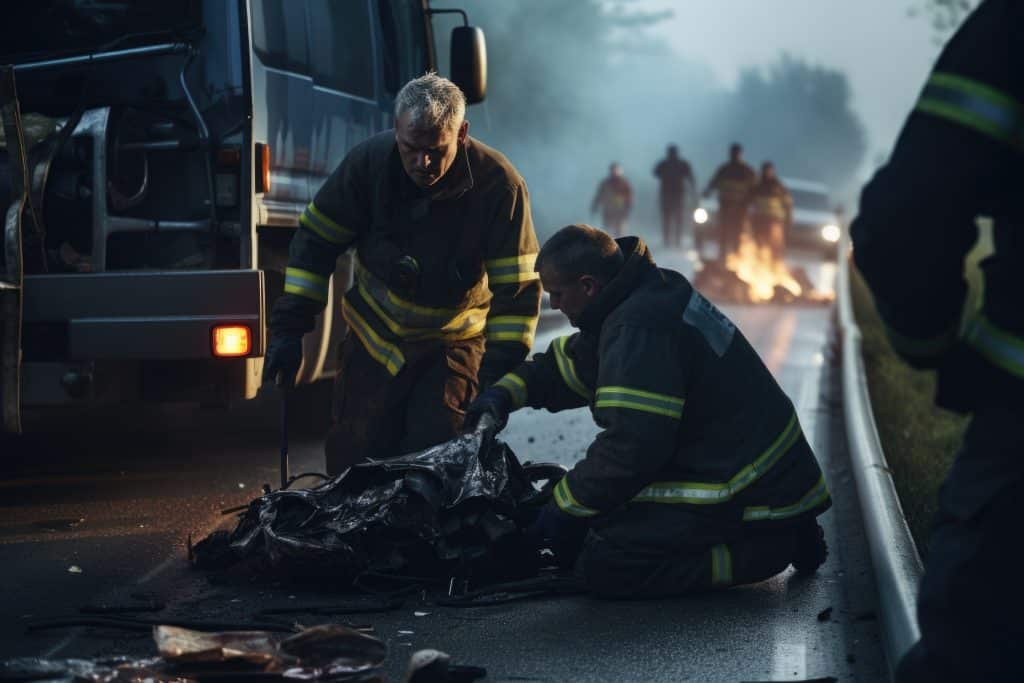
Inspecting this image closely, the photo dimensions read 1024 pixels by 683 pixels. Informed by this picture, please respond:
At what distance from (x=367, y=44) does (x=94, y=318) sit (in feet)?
7.46

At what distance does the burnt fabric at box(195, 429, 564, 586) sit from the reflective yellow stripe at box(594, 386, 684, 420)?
63 cm

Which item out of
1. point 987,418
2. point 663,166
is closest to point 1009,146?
point 987,418

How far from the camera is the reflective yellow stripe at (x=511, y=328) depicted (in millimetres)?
6016

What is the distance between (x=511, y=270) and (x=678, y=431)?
1280mm

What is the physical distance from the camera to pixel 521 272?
599 centimetres

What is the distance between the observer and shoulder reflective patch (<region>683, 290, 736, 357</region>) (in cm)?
495

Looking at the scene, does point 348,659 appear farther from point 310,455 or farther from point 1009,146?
point 310,455

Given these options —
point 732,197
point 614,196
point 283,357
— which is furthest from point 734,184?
point 283,357

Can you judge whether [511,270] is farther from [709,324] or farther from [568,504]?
[568,504]

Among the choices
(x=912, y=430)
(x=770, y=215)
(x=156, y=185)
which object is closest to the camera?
(x=156, y=185)

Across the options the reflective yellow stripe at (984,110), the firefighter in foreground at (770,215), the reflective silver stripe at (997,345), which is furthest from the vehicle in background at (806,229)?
the reflective yellow stripe at (984,110)

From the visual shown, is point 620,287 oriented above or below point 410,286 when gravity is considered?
above

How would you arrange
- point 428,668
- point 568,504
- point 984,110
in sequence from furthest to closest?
point 568,504, point 428,668, point 984,110

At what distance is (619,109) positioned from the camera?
64.7 meters
